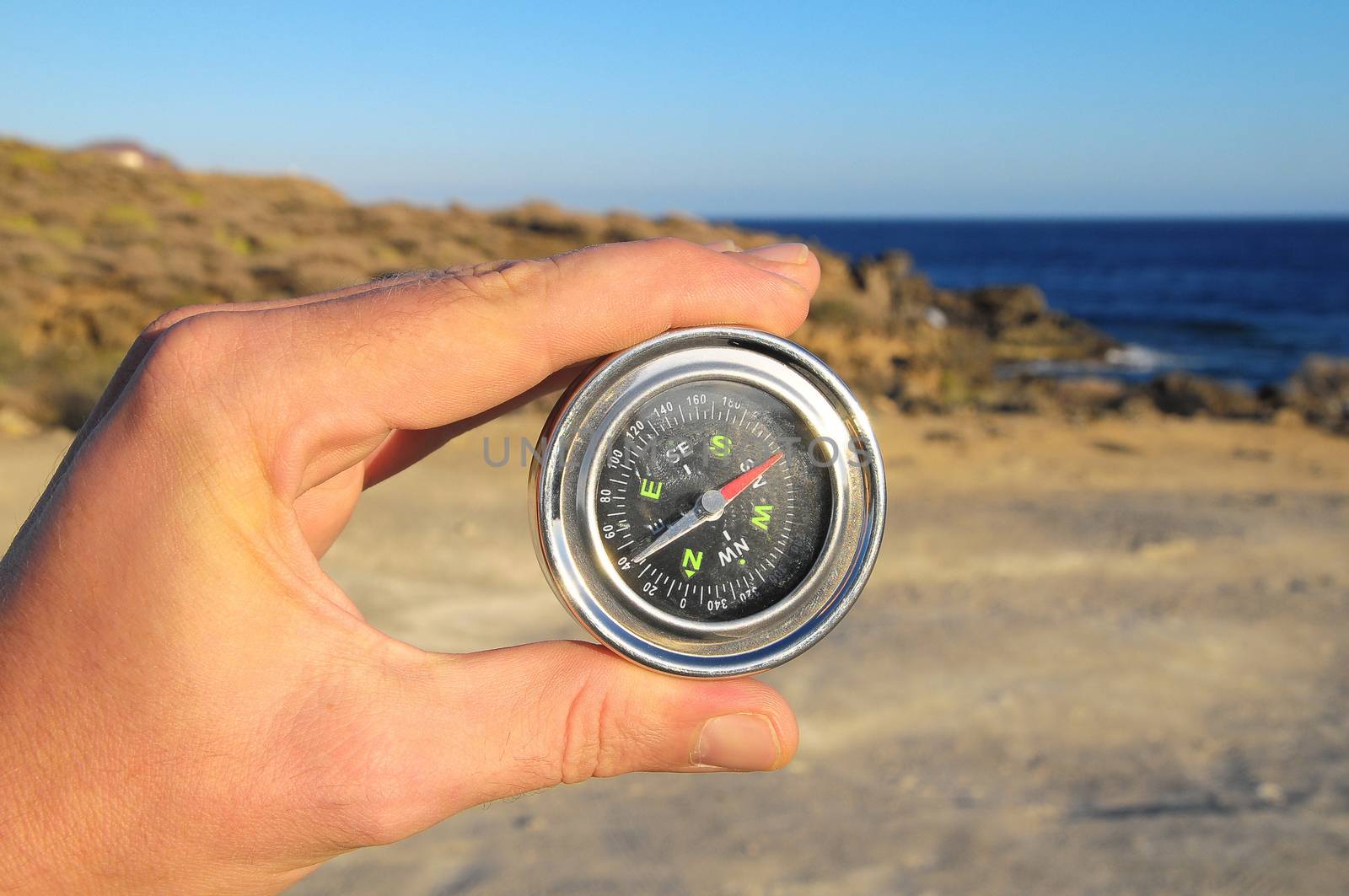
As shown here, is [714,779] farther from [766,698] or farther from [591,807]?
[766,698]

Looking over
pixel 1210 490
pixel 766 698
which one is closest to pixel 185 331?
pixel 766 698

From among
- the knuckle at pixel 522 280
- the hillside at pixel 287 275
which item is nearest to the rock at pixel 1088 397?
the hillside at pixel 287 275

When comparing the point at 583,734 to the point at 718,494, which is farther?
the point at 718,494

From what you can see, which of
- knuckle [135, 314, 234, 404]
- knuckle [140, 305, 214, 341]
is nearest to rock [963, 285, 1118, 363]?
knuckle [140, 305, 214, 341]

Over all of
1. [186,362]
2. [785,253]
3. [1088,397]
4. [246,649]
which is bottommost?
[1088,397]

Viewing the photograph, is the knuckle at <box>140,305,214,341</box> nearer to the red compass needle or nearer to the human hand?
the human hand

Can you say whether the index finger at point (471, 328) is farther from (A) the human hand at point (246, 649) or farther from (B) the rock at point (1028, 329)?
(B) the rock at point (1028, 329)

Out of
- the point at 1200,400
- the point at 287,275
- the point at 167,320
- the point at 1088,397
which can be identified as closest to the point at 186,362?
the point at 167,320

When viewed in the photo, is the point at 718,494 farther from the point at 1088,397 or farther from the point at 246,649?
the point at 1088,397
